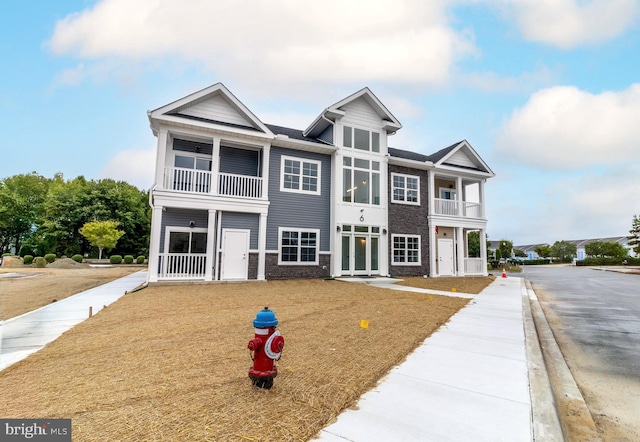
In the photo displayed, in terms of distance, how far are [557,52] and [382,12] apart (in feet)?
36.5

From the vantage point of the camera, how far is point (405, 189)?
55.6 feet

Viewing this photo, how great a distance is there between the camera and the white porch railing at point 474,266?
18.6 meters

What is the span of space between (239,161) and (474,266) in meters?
15.4

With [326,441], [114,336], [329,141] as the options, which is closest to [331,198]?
[329,141]

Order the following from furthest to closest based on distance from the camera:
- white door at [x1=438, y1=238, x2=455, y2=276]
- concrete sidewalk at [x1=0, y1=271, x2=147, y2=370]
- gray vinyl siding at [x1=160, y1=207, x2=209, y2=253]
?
white door at [x1=438, y1=238, x2=455, y2=276], gray vinyl siding at [x1=160, y1=207, x2=209, y2=253], concrete sidewalk at [x1=0, y1=271, x2=147, y2=370]

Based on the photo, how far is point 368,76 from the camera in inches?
896

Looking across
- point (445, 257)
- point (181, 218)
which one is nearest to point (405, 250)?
point (445, 257)

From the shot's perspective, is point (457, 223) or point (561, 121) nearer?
point (457, 223)

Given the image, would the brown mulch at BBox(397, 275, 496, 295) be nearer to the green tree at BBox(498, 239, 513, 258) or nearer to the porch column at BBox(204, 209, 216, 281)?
the porch column at BBox(204, 209, 216, 281)

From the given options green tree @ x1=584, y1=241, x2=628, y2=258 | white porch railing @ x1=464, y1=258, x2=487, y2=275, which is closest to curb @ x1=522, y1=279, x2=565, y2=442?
white porch railing @ x1=464, y1=258, x2=487, y2=275

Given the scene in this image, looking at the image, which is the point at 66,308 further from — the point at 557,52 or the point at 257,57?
the point at 557,52

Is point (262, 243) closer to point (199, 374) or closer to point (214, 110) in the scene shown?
point (214, 110)

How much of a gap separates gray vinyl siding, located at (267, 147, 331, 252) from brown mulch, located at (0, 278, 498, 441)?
305 inches

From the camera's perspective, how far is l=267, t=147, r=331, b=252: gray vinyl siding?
13.8 metres
